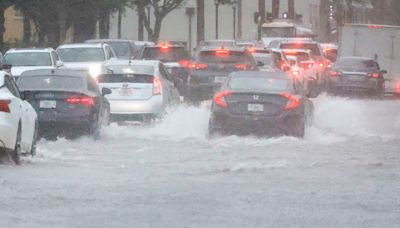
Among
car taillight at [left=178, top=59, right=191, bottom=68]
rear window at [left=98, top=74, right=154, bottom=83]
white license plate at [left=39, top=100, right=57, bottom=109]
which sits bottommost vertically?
car taillight at [left=178, top=59, right=191, bottom=68]

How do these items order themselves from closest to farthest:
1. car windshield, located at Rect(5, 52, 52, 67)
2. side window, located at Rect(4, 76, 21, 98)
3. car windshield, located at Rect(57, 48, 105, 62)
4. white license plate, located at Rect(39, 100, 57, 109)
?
1. side window, located at Rect(4, 76, 21, 98)
2. white license plate, located at Rect(39, 100, 57, 109)
3. car windshield, located at Rect(5, 52, 52, 67)
4. car windshield, located at Rect(57, 48, 105, 62)

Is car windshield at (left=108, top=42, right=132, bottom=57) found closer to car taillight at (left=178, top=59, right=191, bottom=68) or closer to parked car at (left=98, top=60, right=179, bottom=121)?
car taillight at (left=178, top=59, right=191, bottom=68)

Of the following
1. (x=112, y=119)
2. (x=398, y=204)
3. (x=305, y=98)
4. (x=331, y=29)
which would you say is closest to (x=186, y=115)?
(x=112, y=119)

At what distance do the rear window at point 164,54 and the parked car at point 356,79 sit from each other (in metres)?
6.84

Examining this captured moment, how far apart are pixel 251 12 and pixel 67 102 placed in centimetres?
7353

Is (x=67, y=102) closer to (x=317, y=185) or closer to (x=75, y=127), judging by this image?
(x=75, y=127)

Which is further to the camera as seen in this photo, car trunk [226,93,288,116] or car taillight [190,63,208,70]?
car taillight [190,63,208,70]

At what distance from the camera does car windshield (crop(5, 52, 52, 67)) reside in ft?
105

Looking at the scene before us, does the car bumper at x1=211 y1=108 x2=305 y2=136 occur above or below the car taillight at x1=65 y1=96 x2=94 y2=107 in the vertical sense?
below

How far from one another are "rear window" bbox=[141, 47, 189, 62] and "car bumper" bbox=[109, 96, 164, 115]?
461 inches

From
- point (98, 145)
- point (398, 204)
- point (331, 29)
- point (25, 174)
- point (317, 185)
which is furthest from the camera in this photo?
point (331, 29)

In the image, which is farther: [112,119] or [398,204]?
[112,119]

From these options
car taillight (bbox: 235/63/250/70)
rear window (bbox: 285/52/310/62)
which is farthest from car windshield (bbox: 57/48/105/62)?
rear window (bbox: 285/52/310/62)

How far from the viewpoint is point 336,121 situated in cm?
2805
